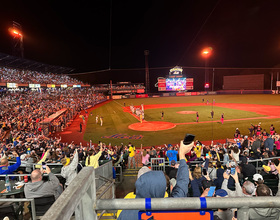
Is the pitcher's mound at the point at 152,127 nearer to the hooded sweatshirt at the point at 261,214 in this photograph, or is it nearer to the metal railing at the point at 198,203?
the hooded sweatshirt at the point at 261,214

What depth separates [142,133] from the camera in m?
24.0

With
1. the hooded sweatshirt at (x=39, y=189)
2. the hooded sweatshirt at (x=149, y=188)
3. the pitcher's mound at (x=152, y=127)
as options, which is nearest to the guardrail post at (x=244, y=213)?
the hooded sweatshirt at (x=149, y=188)

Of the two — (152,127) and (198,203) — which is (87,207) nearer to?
(198,203)

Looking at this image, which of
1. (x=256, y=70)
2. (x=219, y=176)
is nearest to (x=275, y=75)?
(x=256, y=70)

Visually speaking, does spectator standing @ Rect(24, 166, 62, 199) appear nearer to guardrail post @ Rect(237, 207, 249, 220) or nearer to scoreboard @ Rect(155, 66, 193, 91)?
guardrail post @ Rect(237, 207, 249, 220)

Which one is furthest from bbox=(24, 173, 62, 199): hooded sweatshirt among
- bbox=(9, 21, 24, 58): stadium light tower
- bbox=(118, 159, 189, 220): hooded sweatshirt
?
bbox=(9, 21, 24, 58): stadium light tower

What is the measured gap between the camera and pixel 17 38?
49.9 m

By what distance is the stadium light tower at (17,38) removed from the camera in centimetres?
4633

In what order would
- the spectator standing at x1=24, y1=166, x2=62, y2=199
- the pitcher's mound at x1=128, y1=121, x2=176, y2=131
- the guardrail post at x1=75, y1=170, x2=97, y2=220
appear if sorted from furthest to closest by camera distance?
the pitcher's mound at x1=128, y1=121, x2=176, y2=131 < the spectator standing at x1=24, y1=166, x2=62, y2=199 < the guardrail post at x1=75, y1=170, x2=97, y2=220

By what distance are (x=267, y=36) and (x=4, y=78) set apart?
154 feet

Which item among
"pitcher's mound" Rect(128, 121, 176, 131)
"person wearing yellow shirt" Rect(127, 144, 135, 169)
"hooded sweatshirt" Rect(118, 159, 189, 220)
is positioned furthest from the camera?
"pitcher's mound" Rect(128, 121, 176, 131)

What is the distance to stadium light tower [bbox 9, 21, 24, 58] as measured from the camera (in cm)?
4633

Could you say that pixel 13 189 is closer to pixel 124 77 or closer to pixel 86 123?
pixel 86 123

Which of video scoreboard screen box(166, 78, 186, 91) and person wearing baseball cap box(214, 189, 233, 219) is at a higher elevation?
video scoreboard screen box(166, 78, 186, 91)
